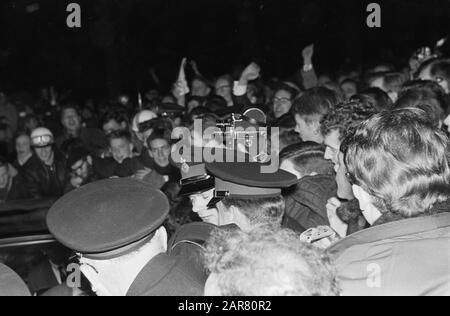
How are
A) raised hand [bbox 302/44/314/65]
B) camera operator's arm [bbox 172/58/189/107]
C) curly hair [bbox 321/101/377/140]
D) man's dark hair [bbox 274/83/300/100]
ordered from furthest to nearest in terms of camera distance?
camera operator's arm [bbox 172/58/189/107] < raised hand [bbox 302/44/314/65] < man's dark hair [bbox 274/83/300/100] < curly hair [bbox 321/101/377/140]

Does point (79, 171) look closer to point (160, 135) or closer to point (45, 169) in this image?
point (45, 169)

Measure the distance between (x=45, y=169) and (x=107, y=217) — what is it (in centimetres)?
403

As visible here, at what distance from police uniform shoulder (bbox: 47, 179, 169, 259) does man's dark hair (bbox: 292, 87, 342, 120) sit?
206 centimetres

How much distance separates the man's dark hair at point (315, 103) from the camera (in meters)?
3.60

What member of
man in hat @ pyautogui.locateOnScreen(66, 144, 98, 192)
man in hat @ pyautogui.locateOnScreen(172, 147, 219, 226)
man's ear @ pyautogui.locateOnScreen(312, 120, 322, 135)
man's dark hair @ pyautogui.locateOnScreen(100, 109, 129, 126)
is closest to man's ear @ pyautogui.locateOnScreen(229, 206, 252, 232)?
man in hat @ pyautogui.locateOnScreen(172, 147, 219, 226)

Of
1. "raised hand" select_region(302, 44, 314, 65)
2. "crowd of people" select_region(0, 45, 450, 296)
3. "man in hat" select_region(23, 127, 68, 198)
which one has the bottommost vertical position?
"man in hat" select_region(23, 127, 68, 198)

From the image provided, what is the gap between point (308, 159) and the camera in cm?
306

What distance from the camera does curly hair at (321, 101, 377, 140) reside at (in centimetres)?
291

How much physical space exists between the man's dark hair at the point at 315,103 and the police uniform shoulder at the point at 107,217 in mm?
2055

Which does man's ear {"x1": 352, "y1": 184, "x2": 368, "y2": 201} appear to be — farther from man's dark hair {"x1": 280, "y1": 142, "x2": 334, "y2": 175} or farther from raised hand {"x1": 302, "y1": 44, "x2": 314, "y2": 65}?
raised hand {"x1": 302, "y1": 44, "x2": 314, "y2": 65}

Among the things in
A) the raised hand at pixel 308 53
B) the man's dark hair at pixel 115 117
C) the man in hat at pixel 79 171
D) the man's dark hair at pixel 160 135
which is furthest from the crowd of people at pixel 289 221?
the raised hand at pixel 308 53

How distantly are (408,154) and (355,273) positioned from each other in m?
0.43

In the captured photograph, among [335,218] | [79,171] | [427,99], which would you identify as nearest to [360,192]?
[335,218]
